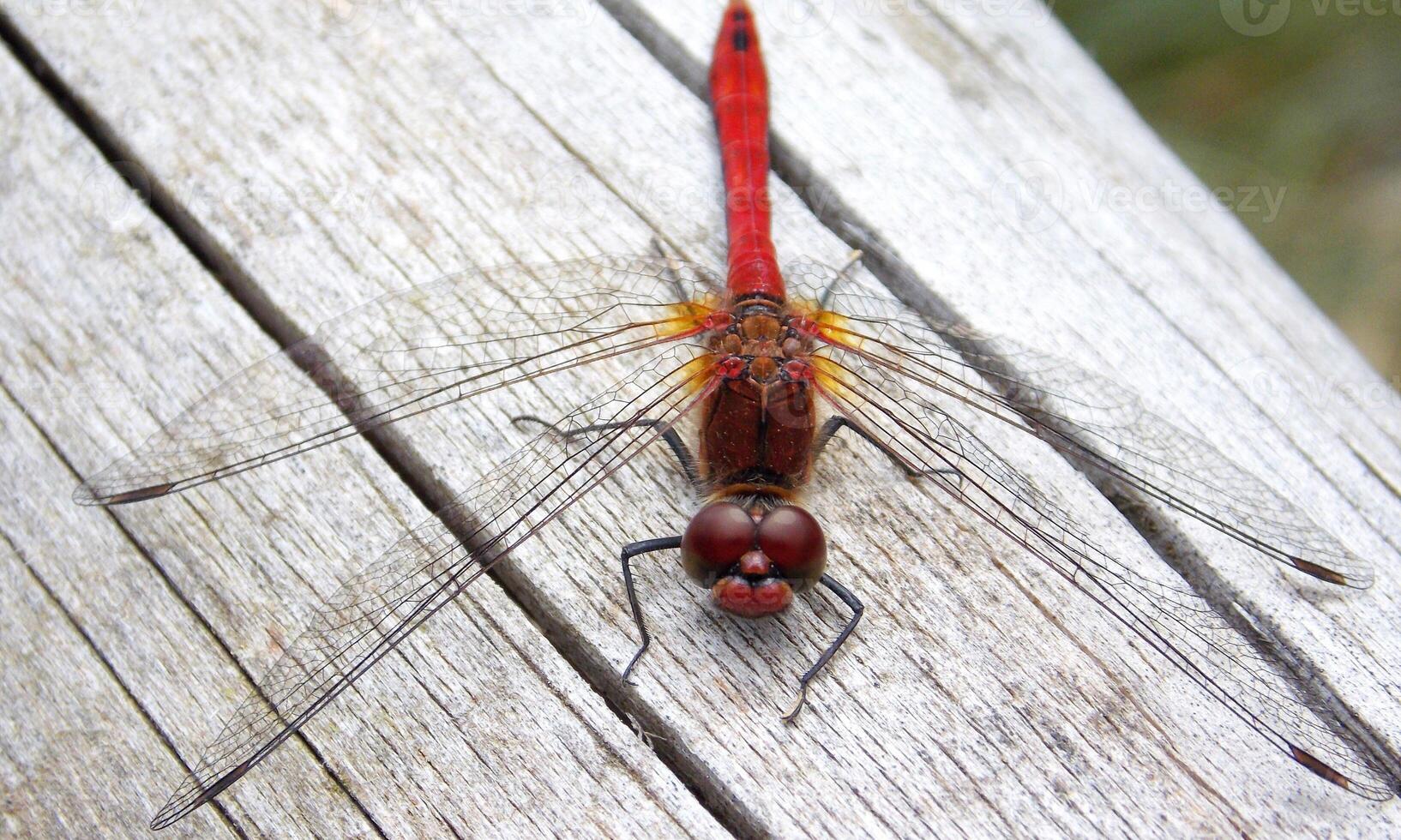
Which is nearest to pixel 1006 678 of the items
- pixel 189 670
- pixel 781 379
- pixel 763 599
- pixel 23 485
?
pixel 763 599

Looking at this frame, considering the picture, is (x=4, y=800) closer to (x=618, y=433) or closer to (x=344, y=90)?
Answer: (x=618, y=433)

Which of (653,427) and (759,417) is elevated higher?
(653,427)

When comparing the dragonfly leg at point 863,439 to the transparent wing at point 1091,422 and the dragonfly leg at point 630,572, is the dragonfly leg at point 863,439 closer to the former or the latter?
the transparent wing at point 1091,422

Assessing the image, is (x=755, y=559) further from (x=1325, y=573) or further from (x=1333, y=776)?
(x=1325, y=573)

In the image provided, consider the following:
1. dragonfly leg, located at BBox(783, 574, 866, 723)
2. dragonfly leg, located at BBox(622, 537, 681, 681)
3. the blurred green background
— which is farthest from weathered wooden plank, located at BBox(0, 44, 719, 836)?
the blurred green background

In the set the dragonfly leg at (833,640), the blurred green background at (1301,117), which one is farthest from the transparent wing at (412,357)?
the blurred green background at (1301,117)

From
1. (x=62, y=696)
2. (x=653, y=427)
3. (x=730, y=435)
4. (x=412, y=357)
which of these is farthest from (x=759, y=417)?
(x=62, y=696)
